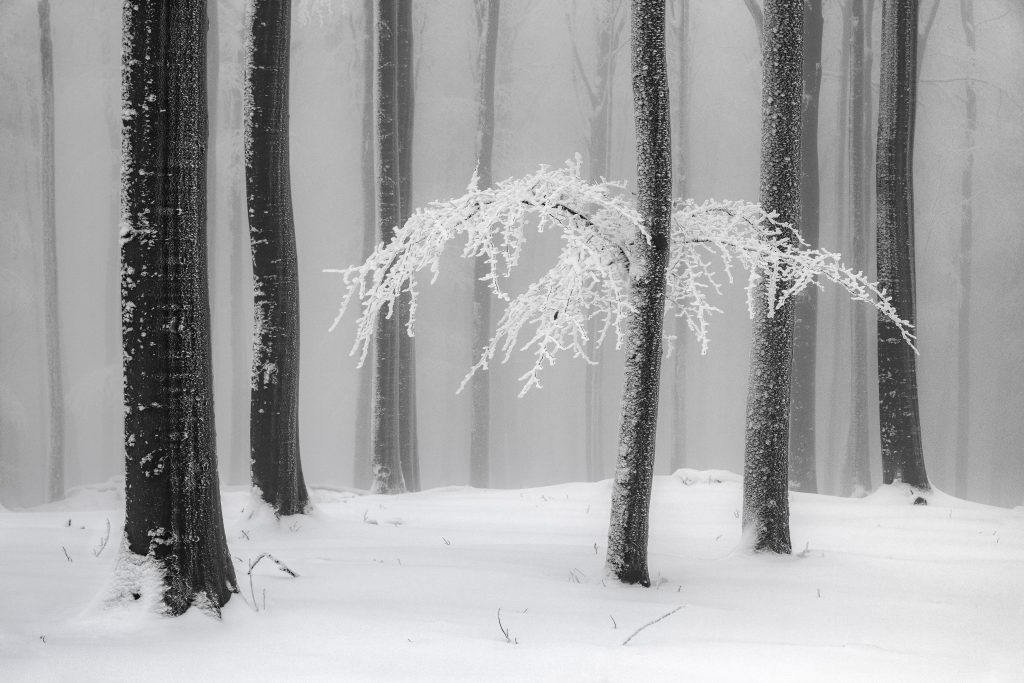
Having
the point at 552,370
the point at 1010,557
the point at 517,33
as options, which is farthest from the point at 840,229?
the point at 1010,557

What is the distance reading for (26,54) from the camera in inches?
807

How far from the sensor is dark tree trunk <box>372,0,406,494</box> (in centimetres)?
1262

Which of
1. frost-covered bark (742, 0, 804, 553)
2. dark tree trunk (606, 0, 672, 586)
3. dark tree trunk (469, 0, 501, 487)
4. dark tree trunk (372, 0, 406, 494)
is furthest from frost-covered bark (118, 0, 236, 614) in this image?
dark tree trunk (469, 0, 501, 487)

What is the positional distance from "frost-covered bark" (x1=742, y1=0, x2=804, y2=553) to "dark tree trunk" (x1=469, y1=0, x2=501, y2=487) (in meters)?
10.7

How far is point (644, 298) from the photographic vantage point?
20.4 feet

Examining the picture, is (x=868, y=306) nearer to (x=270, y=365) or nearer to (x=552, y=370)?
(x=552, y=370)

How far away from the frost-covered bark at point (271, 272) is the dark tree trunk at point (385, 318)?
14.5 ft

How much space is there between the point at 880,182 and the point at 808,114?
349cm

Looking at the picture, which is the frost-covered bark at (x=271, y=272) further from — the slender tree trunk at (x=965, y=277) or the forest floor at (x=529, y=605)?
the slender tree trunk at (x=965, y=277)

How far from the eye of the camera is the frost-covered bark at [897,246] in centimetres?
1052

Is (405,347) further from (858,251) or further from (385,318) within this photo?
(858,251)

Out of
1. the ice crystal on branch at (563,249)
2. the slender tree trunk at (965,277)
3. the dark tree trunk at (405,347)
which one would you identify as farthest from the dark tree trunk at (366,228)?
the slender tree trunk at (965,277)

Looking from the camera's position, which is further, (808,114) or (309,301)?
(309,301)

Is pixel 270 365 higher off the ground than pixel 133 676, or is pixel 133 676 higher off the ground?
pixel 270 365
